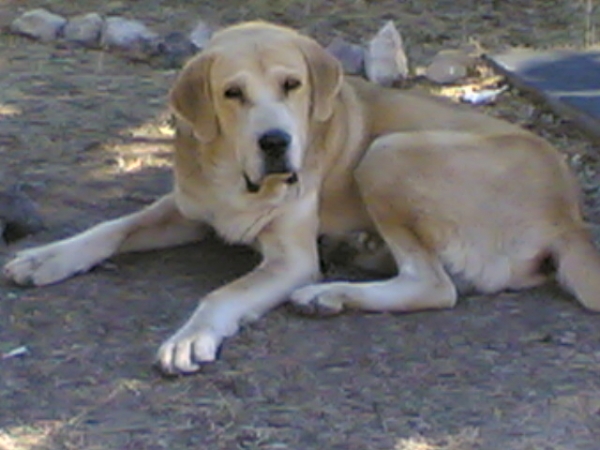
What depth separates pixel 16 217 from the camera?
5.29 m

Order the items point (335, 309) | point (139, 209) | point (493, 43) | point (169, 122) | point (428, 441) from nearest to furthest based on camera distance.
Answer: point (428, 441) → point (335, 309) → point (139, 209) → point (169, 122) → point (493, 43)

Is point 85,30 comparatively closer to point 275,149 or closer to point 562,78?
point 562,78

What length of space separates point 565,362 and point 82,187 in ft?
8.46

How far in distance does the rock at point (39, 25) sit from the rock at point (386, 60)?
218cm

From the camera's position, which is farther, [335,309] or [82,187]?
[82,187]

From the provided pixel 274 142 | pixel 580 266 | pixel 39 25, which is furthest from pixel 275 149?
pixel 39 25

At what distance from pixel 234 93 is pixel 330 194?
713 mm

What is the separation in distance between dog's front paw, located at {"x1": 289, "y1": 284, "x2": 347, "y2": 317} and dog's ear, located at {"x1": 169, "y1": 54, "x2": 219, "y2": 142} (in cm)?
64

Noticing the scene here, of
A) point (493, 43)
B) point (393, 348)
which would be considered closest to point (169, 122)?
point (493, 43)

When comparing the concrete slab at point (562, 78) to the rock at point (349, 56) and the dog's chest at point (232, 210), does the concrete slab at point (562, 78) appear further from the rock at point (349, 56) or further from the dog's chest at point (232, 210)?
the dog's chest at point (232, 210)

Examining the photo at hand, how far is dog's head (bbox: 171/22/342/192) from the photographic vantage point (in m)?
4.43

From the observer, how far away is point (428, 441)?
3.67 metres

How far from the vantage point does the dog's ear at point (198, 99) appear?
4.60 meters

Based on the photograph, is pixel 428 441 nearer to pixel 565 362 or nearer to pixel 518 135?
pixel 565 362
